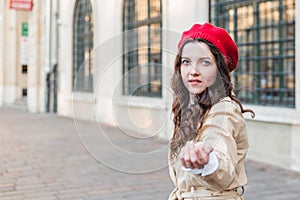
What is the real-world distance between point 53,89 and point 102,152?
1522cm

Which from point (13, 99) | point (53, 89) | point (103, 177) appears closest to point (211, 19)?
point (103, 177)

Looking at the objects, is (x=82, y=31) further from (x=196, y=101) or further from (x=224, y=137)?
(x=224, y=137)

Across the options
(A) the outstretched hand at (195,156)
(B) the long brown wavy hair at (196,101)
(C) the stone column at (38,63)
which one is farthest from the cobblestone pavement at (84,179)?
(C) the stone column at (38,63)

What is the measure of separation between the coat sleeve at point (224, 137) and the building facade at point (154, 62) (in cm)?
28

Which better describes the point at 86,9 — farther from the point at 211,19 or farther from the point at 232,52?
the point at 232,52

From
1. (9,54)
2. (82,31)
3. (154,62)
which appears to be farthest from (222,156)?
(9,54)

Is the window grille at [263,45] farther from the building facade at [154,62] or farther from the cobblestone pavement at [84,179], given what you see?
the cobblestone pavement at [84,179]

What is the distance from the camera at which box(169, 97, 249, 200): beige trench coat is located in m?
1.33

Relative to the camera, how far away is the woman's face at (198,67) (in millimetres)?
1426

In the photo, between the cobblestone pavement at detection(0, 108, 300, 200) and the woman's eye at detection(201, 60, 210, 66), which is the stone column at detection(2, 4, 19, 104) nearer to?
the cobblestone pavement at detection(0, 108, 300, 200)

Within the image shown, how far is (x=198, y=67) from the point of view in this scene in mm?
1426

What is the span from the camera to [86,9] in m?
13.9

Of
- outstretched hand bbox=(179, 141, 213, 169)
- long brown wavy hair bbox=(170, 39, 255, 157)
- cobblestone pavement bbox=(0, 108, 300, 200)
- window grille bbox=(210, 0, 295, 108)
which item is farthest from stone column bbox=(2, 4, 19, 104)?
outstretched hand bbox=(179, 141, 213, 169)

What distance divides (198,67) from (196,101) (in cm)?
12
